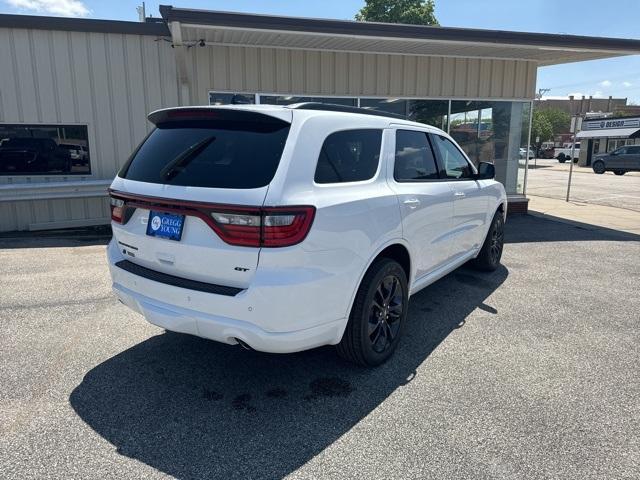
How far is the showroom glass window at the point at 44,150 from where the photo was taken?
27.3ft

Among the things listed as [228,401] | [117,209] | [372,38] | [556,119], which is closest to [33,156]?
[372,38]

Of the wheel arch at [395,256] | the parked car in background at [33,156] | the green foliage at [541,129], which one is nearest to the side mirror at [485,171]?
the wheel arch at [395,256]

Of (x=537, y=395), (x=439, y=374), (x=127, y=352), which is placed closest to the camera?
(x=537, y=395)

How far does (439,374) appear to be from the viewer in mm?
3502

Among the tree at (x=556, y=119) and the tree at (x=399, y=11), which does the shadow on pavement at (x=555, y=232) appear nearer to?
the tree at (x=399, y=11)

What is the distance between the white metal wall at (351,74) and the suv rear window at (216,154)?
5883 mm

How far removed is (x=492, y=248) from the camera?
238 inches

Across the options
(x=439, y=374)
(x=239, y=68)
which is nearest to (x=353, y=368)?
(x=439, y=374)

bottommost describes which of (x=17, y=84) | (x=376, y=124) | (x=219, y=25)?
(x=376, y=124)

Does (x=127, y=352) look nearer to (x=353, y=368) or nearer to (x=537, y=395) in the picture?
(x=353, y=368)

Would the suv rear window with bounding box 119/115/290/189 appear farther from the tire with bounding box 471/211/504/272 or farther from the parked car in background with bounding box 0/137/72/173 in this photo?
the parked car in background with bounding box 0/137/72/173

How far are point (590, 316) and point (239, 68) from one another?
696cm

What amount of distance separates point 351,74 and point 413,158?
19.3 ft

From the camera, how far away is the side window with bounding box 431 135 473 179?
4.64m
